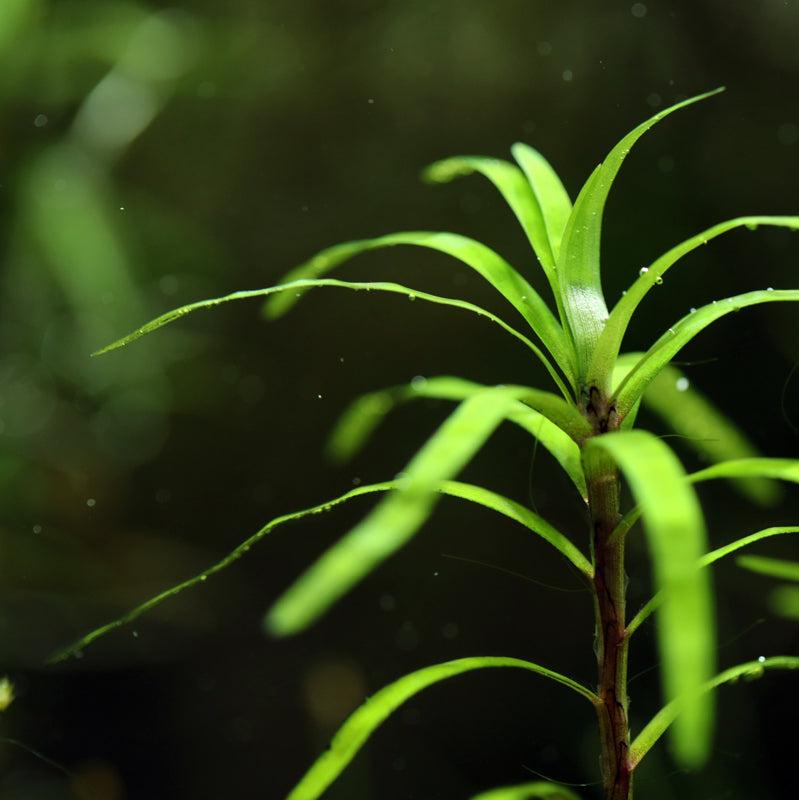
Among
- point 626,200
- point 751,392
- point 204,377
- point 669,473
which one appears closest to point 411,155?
point 626,200

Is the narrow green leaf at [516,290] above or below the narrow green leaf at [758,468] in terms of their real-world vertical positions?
above

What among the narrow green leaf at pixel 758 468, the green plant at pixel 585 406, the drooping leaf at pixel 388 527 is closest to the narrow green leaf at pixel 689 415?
the green plant at pixel 585 406

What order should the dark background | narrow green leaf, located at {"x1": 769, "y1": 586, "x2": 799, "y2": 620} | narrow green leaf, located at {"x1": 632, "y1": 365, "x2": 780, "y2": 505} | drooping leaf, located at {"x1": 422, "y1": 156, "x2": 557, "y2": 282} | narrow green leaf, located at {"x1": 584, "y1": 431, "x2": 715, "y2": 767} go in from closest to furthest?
narrow green leaf, located at {"x1": 584, "y1": 431, "x2": 715, "y2": 767}
drooping leaf, located at {"x1": 422, "y1": 156, "x2": 557, "y2": 282}
narrow green leaf, located at {"x1": 632, "y1": 365, "x2": 780, "y2": 505}
narrow green leaf, located at {"x1": 769, "y1": 586, "x2": 799, "y2": 620}
the dark background

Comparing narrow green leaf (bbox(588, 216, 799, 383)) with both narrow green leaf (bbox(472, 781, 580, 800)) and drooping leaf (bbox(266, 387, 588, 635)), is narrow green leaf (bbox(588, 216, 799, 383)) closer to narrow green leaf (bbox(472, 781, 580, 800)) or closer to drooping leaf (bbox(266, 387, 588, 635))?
drooping leaf (bbox(266, 387, 588, 635))

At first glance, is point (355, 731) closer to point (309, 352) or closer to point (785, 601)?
point (785, 601)

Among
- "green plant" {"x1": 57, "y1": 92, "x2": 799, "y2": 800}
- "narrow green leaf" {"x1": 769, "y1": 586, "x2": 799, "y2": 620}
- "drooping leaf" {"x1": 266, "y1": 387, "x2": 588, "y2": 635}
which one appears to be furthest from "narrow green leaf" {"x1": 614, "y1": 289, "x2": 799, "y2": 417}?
"narrow green leaf" {"x1": 769, "y1": 586, "x2": 799, "y2": 620}

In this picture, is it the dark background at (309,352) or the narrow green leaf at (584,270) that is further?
the dark background at (309,352)

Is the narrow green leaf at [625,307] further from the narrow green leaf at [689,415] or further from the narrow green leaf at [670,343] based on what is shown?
the narrow green leaf at [689,415]
